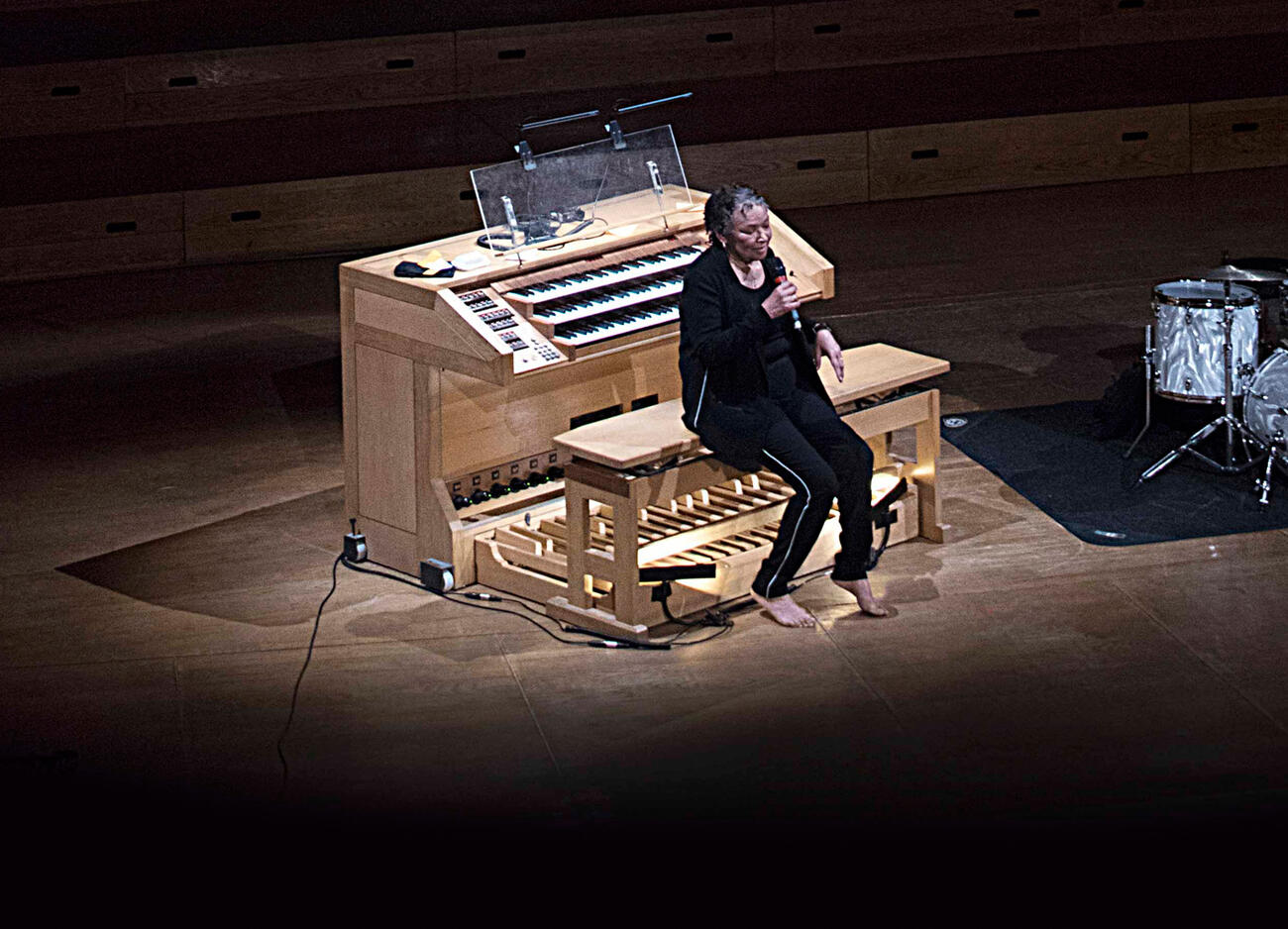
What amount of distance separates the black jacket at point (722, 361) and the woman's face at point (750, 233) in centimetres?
8

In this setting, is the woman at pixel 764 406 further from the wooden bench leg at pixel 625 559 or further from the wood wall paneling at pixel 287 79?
the wood wall paneling at pixel 287 79

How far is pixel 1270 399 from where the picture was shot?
632 centimetres

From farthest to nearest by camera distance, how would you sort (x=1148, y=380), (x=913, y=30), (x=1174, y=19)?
1. (x=1174, y=19)
2. (x=913, y=30)
3. (x=1148, y=380)

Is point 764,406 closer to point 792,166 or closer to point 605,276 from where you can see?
point 605,276

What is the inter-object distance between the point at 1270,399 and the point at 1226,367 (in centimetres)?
22

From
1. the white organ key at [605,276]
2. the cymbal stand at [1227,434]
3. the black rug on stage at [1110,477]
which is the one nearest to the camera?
the white organ key at [605,276]

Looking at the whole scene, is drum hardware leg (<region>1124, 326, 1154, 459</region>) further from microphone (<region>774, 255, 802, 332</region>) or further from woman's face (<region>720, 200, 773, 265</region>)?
woman's face (<region>720, 200, 773, 265</region>)

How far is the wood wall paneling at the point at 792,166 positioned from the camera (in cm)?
1090

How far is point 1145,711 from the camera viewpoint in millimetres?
4941

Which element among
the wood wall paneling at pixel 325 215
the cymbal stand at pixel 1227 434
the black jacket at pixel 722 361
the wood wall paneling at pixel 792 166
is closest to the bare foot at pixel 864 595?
the black jacket at pixel 722 361

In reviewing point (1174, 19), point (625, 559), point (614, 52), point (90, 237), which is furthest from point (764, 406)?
point (1174, 19)

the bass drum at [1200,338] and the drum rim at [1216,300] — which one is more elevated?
the drum rim at [1216,300]

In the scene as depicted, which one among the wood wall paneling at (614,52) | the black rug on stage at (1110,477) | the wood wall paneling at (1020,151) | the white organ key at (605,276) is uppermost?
the wood wall paneling at (614,52)

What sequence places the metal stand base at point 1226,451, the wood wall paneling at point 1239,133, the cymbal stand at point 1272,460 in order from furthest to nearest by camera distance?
the wood wall paneling at point 1239,133 → the metal stand base at point 1226,451 → the cymbal stand at point 1272,460
